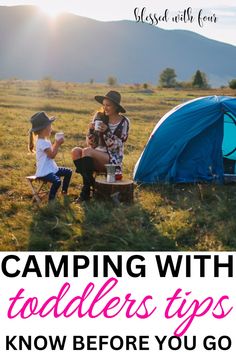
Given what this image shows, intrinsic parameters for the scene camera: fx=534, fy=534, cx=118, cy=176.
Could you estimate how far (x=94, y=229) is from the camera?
6.48 meters

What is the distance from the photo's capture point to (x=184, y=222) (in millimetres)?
6941

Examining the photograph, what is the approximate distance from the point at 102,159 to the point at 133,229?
1.78 meters

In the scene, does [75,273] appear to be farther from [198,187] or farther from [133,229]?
[198,187]

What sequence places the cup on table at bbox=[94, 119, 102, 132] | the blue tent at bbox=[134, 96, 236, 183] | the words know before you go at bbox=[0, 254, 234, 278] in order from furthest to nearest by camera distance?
the blue tent at bbox=[134, 96, 236, 183] < the cup on table at bbox=[94, 119, 102, 132] < the words know before you go at bbox=[0, 254, 234, 278]

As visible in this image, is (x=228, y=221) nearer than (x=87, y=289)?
No

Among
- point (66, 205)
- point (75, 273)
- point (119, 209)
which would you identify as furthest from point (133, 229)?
point (75, 273)

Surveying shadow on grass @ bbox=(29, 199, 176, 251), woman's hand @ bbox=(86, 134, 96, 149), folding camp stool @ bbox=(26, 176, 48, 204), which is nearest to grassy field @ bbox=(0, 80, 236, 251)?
shadow on grass @ bbox=(29, 199, 176, 251)

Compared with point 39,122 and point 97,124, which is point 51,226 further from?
point 97,124

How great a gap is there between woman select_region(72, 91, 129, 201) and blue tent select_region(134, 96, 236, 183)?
943mm

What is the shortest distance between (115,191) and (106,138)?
938 mm

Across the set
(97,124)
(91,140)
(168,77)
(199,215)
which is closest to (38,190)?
(91,140)

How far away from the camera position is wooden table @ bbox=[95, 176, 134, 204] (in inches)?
299

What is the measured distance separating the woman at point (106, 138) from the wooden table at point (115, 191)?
0.24 m

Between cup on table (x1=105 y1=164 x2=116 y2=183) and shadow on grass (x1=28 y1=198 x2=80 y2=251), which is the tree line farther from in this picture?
shadow on grass (x1=28 y1=198 x2=80 y2=251)
